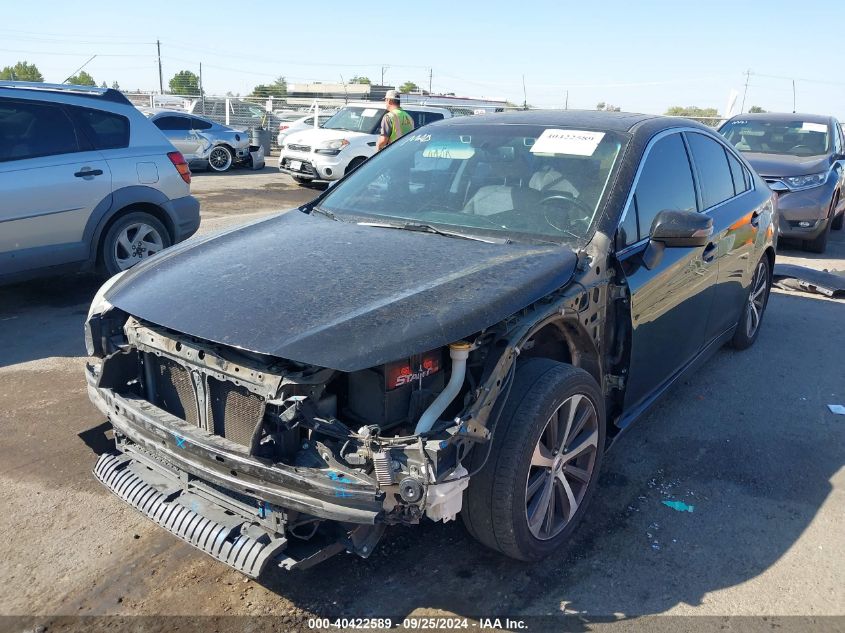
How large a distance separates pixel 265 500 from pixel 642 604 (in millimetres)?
1532

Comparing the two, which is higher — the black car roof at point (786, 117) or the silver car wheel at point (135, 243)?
the black car roof at point (786, 117)

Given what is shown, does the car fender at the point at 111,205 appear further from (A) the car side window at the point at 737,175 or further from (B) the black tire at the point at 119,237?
(A) the car side window at the point at 737,175

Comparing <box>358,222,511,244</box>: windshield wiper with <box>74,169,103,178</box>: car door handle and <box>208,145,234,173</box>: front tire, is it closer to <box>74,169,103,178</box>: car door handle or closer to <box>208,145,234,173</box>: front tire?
<box>74,169,103,178</box>: car door handle

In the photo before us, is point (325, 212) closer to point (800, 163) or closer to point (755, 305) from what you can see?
point (755, 305)

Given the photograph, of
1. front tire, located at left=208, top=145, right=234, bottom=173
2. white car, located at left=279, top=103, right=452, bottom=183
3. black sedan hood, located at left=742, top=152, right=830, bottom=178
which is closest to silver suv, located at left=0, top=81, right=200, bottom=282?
black sedan hood, located at left=742, top=152, right=830, bottom=178

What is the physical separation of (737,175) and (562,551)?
321cm

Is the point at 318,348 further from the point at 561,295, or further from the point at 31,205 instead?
the point at 31,205

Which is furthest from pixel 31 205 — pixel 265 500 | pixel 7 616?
pixel 265 500

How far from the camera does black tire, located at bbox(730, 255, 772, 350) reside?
5.41 m

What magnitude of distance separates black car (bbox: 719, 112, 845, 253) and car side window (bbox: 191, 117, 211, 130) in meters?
11.8

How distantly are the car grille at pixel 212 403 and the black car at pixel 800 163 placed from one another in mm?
8564

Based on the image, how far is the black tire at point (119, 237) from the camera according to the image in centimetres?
653

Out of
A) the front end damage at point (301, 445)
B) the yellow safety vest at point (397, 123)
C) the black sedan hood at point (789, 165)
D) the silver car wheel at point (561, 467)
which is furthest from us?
the yellow safety vest at point (397, 123)

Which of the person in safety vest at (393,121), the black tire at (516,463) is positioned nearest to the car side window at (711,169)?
the black tire at (516,463)
